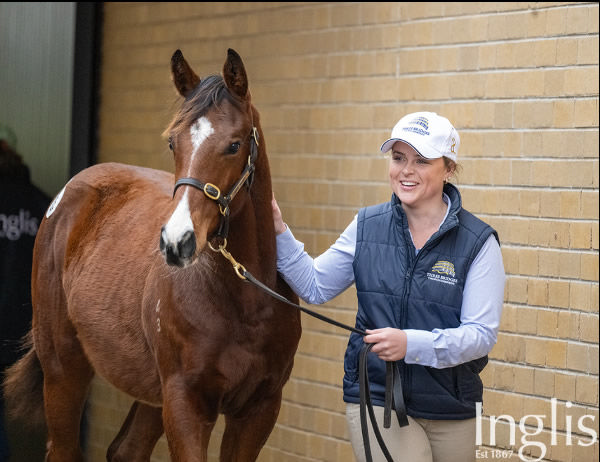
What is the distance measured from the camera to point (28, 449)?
609 centimetres

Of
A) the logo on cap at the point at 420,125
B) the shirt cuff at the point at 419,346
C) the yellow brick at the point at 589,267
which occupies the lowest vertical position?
the shirt cuff at the point at 419,346

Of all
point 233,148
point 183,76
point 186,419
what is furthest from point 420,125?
point 186,419

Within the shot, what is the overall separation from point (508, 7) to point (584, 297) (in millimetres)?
1446

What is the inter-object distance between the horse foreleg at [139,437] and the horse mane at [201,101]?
5.93 ft

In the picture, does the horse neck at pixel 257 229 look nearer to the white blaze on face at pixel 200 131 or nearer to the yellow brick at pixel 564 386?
the white blaze on face at pixel 200 131

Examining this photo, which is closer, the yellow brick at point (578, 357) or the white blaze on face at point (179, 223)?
the white blaze on face at point (179, 223)

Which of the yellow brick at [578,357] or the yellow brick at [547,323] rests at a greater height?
the yellow brick at [547,323]

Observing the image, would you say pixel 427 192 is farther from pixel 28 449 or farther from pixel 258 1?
pixel 28 449

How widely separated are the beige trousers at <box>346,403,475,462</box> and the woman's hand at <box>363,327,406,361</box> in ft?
0.84

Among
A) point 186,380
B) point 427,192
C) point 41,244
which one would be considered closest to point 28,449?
point 41,244

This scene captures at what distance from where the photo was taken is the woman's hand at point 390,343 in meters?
2.83

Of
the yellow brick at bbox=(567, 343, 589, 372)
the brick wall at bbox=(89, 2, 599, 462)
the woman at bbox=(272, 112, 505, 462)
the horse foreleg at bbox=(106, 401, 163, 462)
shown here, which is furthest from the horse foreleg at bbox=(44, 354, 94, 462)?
the yellow brick at bbox=(567, 343, 589, 372)

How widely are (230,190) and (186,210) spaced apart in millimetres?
253

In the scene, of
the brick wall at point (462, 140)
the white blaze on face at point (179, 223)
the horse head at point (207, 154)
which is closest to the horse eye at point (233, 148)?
the horse head at point (207, 154)
